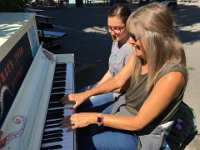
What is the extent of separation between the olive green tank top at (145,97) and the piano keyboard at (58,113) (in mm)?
475

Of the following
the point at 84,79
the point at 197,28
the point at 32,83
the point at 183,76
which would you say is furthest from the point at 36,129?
the point at 197,28

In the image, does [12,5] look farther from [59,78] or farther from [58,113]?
[58,113]

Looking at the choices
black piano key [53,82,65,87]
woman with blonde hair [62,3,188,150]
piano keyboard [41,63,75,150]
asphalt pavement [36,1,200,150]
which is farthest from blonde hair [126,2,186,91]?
asphalt pavement [36,1,200,150]

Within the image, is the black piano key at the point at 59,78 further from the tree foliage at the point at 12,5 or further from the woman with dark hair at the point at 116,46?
the tree foliage at the point at 12,5

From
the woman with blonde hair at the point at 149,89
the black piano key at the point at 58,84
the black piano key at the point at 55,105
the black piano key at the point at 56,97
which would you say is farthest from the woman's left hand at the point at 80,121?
the black piano key at the point at 58,84

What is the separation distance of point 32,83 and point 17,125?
0.67 meters

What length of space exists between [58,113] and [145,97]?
0.69 metres

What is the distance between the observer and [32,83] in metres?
2.84

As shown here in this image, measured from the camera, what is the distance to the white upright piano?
7.22ft

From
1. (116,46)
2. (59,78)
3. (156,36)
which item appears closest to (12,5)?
(59,78)

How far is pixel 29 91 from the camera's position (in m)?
2.70

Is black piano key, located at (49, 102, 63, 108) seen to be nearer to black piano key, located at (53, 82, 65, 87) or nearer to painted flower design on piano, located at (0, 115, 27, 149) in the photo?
black piano key, located at (53, 82, 65, 87)

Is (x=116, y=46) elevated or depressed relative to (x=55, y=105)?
elevated

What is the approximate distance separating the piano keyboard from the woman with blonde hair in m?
0.10
